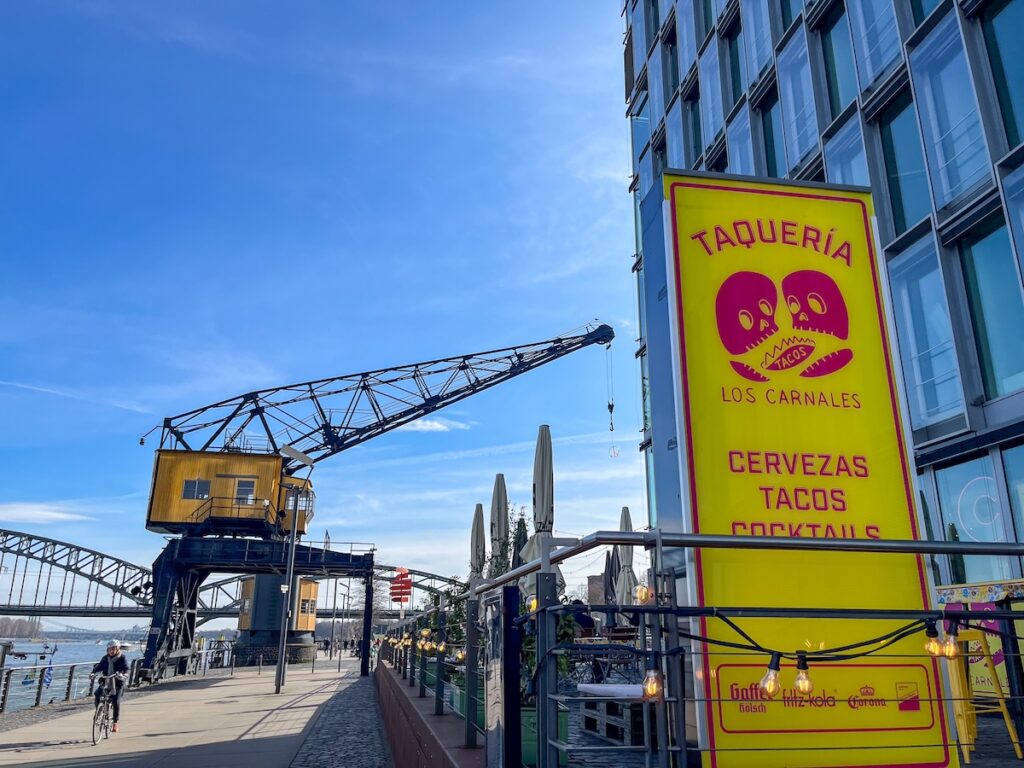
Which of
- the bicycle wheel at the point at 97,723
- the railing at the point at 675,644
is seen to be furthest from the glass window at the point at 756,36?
the bicycle wheel at the point at 97,723

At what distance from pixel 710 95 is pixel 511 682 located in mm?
19735

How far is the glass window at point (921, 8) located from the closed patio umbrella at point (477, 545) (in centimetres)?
1199

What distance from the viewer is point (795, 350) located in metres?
3.62

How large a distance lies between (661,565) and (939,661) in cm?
147

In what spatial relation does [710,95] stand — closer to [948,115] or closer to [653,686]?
[948,115]

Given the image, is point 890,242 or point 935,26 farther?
point 890,242

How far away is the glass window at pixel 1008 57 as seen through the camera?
10.0 metres

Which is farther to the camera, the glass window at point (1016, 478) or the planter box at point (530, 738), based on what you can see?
the glass window at point (1016, 478)

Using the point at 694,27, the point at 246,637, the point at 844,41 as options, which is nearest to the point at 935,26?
the point at 844,41

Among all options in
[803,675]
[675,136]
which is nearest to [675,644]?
[803,675]

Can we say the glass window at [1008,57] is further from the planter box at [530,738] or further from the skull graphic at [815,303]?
the planter box at [530,738]

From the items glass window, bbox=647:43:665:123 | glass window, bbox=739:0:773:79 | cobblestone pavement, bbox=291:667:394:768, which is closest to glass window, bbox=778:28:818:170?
glass window, bbox=739:0:773:79

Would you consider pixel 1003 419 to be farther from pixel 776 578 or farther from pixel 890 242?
pixel 776 578

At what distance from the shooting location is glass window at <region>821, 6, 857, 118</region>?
46.6 feet
